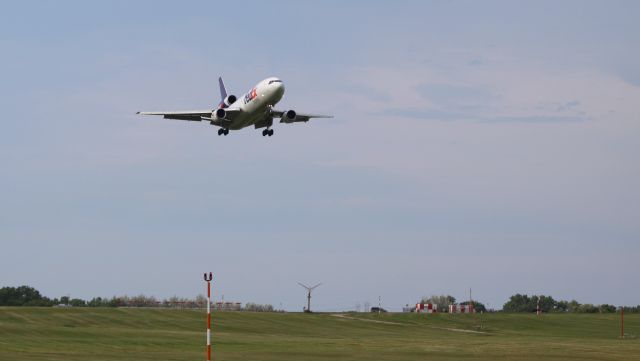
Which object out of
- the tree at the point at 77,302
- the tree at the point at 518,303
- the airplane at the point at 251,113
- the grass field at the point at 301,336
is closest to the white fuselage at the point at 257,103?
the airplane at the point at 251,113

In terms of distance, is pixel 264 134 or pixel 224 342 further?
pixel 264 134

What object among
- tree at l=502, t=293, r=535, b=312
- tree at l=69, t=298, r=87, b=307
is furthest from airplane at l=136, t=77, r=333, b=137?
tree at l=502, t=293, r=535, b=312

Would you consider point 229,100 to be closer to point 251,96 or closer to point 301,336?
point 251,96

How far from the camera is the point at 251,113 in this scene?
85562 mm

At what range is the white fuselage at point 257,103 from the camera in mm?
82750

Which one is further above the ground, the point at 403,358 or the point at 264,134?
the point at 264,134

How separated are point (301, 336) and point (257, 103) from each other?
19.7 metres

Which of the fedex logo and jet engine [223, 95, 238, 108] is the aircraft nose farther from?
jet engine [223, 95, 238, 108]

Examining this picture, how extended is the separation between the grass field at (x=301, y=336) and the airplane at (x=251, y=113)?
18177 mm

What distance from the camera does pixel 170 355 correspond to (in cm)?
5256

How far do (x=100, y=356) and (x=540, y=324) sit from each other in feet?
229

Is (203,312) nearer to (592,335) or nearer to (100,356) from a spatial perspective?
(592,335)

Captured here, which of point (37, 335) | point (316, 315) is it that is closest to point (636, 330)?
point (316, 315)

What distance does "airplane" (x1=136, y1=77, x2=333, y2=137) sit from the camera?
273ft
